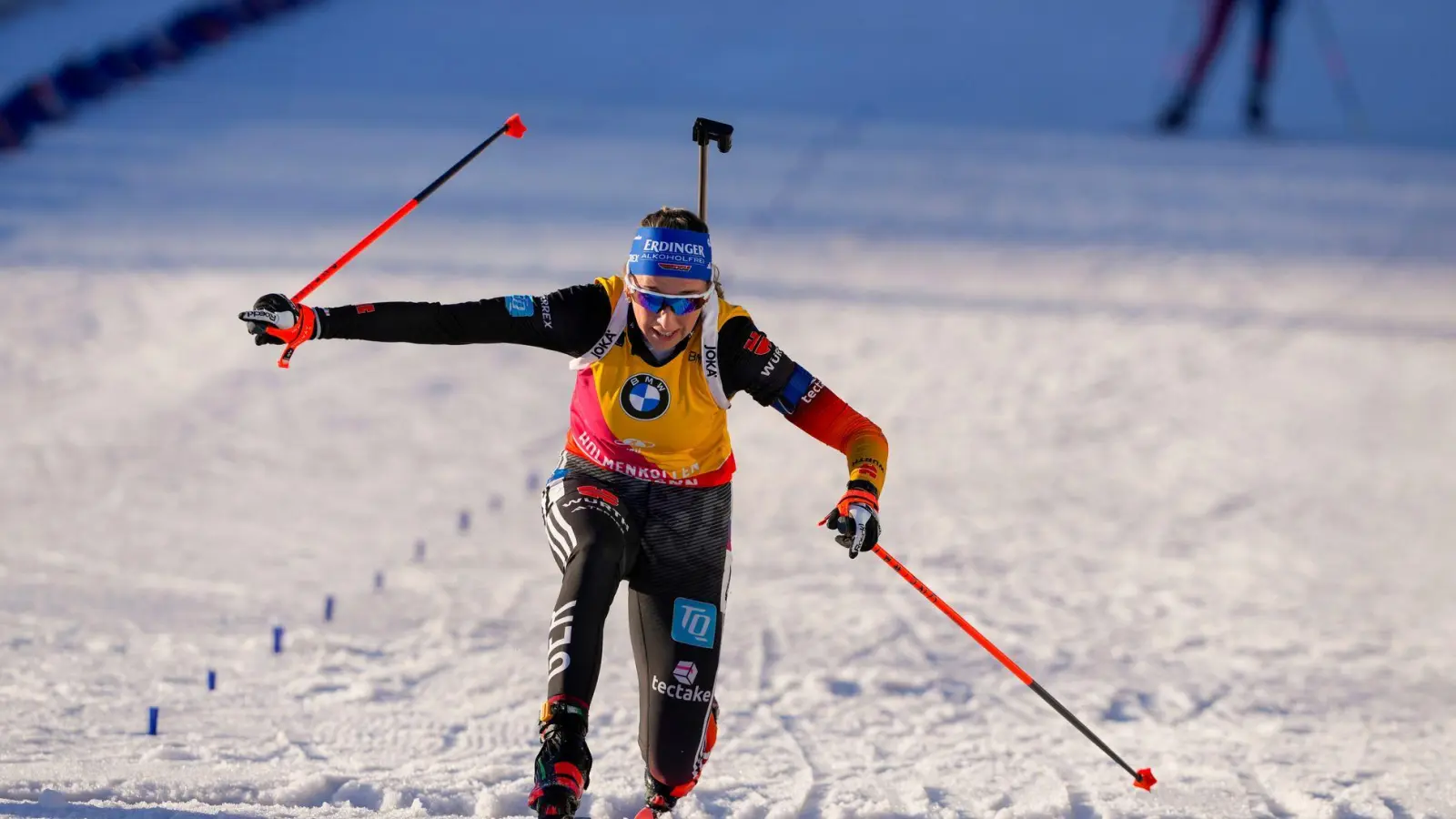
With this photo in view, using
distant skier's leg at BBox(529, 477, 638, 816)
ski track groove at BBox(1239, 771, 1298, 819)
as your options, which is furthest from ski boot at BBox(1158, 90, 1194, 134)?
distant skier's leg at BBox(529, 477, 638, 816)

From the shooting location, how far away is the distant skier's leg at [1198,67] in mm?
15266

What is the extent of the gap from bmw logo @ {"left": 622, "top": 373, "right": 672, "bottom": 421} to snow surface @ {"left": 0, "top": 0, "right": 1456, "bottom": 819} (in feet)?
4.30

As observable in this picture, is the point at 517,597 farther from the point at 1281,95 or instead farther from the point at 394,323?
the point at 1281,95

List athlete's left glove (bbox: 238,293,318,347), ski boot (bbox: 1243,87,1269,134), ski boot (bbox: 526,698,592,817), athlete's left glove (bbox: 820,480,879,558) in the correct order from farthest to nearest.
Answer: ski boot (bbox: 1243,87,1269,134) < athlete's left glove (bbox: 820,480,879,558) < athlete's left glove (bbox: 238,293,318,347) < ski boot (bbox: 526,698,592,817)

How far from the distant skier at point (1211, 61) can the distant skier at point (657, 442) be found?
11.5 metres

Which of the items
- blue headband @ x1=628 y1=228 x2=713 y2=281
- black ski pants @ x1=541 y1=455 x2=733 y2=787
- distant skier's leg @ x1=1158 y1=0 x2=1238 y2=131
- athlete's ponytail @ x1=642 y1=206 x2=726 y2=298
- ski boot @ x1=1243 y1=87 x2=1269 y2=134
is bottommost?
black ski pants @ x1=541 y1=455 x2=733 y2=787

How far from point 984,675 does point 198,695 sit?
3105 millimetres

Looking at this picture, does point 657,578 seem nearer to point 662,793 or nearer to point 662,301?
point 662,793

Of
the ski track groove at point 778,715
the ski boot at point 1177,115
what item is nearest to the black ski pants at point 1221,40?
the ski boot at point 1177,115

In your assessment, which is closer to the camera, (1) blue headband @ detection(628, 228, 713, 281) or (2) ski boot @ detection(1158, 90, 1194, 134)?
(1) blue headband @ detection(628, 228, 713, 281)

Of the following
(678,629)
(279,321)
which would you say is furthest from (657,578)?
(279,321)

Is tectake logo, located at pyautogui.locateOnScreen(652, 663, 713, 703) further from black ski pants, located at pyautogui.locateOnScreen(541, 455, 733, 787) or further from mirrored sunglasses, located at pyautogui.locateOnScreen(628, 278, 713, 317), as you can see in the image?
mirrored sunglasses, located at pyautogui.locateOnScreen(628, 278, 713, 317)

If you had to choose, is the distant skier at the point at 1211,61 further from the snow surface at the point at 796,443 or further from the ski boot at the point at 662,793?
the ski boot at the point at 662,793

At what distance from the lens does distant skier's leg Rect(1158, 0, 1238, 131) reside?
50.1 feet
